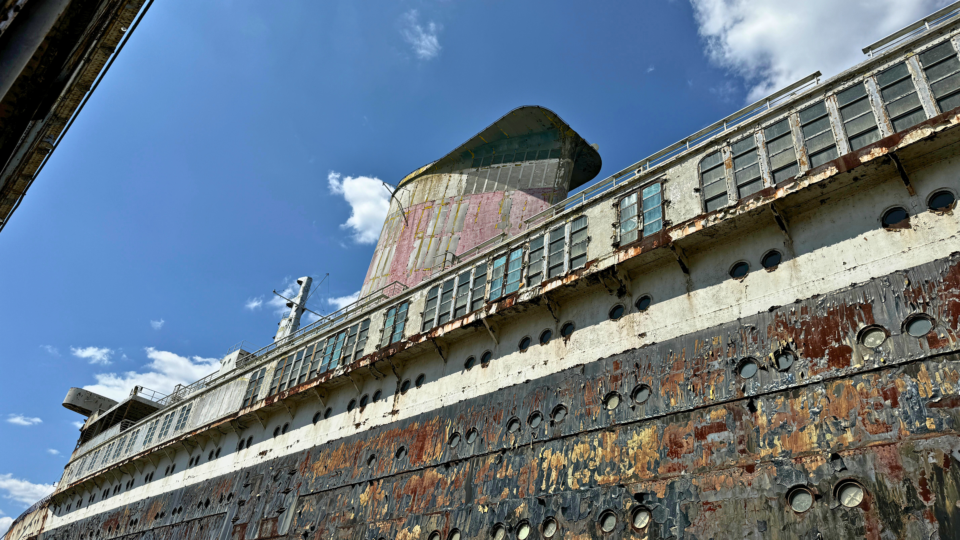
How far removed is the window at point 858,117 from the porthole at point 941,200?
4.40 ft

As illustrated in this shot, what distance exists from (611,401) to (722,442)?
8.60ft

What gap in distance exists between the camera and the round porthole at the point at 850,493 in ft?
26.6

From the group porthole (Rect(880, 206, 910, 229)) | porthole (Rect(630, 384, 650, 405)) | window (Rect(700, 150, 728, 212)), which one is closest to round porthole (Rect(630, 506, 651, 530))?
porthole (Rect(630, 384, 650, 405))

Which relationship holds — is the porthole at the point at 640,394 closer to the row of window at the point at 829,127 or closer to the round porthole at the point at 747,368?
the round porthole at the point at 747,368

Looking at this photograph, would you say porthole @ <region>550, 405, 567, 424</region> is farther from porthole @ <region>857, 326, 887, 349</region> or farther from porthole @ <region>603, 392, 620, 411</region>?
porthole @ <region>857, 326, 887, 349</region>

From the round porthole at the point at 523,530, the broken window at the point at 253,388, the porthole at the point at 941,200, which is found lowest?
the round porthole at the point at 523,530

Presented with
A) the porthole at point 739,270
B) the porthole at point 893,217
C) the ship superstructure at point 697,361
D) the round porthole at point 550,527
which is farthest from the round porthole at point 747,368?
the round porthole at point 550,527

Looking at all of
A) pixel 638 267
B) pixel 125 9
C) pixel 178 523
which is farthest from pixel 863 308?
pixel 178 523

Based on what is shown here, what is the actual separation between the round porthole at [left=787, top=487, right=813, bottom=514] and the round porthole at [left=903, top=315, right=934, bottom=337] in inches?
116

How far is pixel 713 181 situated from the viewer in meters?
12.4

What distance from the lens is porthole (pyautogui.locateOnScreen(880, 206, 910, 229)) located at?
32.2 feet

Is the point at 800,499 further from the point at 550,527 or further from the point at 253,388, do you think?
the point at 253,388

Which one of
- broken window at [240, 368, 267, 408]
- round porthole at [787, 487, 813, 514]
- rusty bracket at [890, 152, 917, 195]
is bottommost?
round porthole at [787, 487, 813, 514]

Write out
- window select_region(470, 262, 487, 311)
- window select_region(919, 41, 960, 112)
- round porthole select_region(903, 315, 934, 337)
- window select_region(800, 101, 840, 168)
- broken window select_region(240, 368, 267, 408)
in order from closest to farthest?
round porthole select_region(903, 315, 934, 337), window select_region(919, 41, 960, 112), window select_region(800, 101, 840, 168), window select_region(470, 262, 487, 311), broken window select_region(240, 368, 267, 408)
